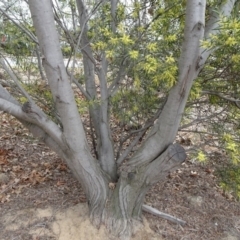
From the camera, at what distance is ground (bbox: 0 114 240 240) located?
2.55 meters

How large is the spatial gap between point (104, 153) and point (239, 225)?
4.70 feet

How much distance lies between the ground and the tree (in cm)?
26

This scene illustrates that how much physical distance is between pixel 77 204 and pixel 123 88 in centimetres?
116

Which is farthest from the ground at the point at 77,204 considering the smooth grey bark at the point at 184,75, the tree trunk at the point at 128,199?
the smooth grey bark at the point at 184,75

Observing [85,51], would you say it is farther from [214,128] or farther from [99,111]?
[214,128]

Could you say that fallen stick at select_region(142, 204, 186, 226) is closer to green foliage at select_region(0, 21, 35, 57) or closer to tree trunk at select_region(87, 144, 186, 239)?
tree trunk at select_region(87, 144, 186, 239)

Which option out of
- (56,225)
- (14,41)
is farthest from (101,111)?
(14,41)

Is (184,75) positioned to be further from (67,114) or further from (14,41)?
(14,41)

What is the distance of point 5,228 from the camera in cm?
258

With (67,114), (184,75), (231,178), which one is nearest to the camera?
(184,75)

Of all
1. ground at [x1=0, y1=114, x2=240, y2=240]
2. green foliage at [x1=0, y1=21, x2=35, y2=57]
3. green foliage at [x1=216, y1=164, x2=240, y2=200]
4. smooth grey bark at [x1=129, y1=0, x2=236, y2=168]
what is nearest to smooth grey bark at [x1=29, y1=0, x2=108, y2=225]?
ground at [x1=0, y1=114, x2=240, y2=240]

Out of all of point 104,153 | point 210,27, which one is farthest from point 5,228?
point 210,27

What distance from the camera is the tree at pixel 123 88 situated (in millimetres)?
1933

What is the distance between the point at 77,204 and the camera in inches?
109
